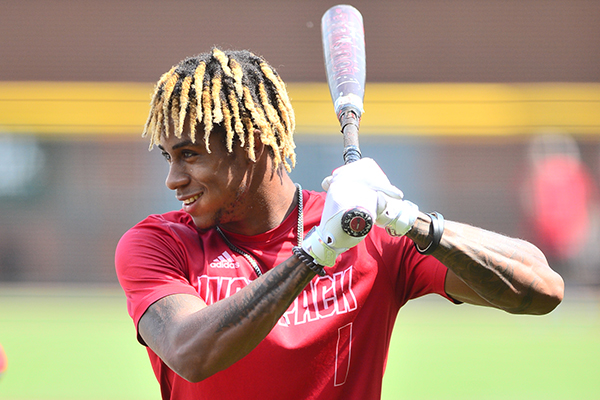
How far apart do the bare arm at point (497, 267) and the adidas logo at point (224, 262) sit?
64 cm

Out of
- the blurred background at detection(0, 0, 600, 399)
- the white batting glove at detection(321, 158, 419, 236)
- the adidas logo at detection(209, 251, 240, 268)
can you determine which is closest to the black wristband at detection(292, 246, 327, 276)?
the white batting glove at detection(321, 158, 419, 236)

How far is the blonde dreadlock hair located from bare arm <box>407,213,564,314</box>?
2.30ft

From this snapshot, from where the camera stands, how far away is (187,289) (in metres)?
2.00

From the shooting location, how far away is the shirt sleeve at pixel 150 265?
200 centimetres

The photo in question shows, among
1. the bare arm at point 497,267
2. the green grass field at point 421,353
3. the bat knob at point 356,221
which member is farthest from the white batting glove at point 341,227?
the green grass field at point 421,353

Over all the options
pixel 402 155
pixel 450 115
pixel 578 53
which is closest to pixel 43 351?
pixel 402 155

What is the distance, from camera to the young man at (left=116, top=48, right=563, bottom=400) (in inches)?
70.7

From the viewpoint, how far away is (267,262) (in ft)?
7.36

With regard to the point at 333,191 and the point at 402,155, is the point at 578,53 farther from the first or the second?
the point at 333,191

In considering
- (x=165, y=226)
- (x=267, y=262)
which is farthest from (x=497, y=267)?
(x=165, y=226)

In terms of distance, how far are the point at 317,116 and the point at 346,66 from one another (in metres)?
8.65

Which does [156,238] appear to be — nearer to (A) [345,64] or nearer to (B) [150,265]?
(B) [150,265]

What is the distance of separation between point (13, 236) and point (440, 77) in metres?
8.39

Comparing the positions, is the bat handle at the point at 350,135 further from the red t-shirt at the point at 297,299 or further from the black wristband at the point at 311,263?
the black wristband at the point at 311,263
